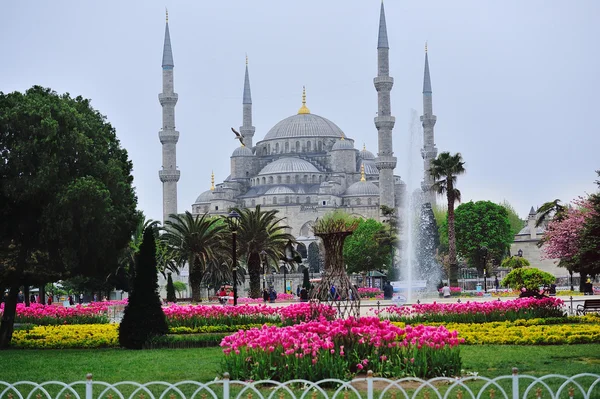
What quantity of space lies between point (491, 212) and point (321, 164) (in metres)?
38.6

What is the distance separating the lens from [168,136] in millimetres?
71312

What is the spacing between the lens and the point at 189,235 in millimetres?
36344

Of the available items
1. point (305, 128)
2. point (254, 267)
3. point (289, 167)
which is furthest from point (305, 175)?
point (254, 267)

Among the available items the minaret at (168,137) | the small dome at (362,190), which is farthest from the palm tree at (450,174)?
the small dome at (362,190)

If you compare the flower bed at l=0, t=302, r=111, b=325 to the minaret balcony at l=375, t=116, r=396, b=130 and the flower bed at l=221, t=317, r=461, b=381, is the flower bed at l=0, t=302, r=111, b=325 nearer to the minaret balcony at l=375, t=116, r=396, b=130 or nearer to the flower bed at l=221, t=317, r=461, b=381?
the flower bed at l=221, t=317, r=461, b=381

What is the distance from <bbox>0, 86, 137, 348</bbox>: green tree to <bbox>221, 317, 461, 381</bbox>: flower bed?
6.27 meters

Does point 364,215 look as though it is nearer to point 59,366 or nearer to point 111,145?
point 111,145

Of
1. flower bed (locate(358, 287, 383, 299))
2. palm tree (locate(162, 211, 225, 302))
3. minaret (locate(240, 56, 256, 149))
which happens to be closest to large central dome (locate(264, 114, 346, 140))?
minaret (locate(240, 56, 256, 149))

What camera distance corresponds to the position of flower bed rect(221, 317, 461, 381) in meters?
10.5

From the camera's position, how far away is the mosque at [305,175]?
8754 cm

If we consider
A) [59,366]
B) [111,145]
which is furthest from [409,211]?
[59,366]

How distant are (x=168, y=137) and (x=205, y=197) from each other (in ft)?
A: 85.3

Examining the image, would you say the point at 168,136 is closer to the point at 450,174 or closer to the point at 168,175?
the point at 168,175

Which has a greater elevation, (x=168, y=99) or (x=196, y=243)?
(x=168, y=99)
